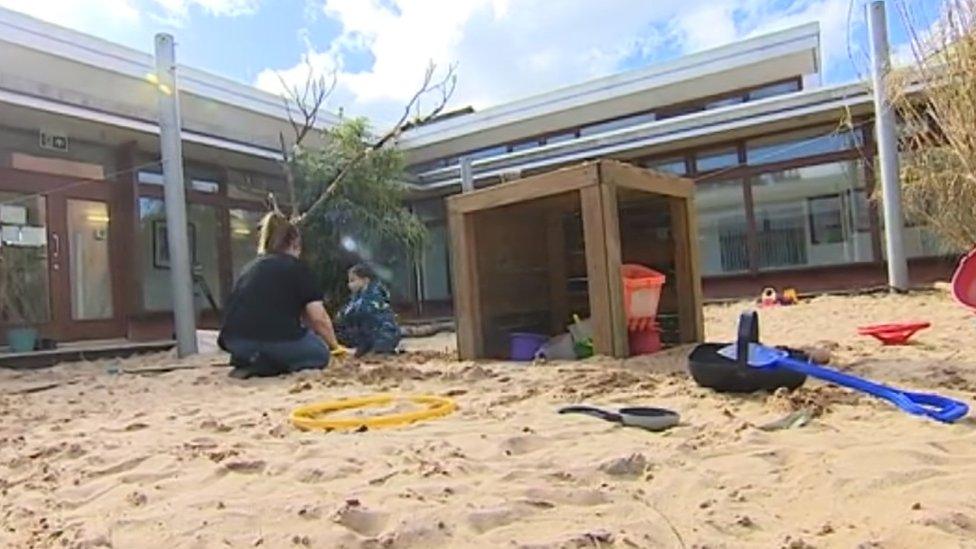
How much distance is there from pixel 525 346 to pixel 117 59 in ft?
23.5

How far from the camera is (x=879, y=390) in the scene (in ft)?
8.21

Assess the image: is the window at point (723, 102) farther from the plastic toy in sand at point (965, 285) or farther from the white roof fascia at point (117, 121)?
the plastic toy in sand at point (965, 285)

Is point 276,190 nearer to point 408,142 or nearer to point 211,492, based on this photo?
point 408,142

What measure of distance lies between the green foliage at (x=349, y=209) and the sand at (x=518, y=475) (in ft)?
18.0

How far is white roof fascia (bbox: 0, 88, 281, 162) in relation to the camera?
282 inches

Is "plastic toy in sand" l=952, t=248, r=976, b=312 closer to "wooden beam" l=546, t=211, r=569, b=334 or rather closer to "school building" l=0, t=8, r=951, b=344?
"wooden beam" l=546, t=211, r=569, b=334

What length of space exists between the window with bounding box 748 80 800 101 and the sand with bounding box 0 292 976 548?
8723 mm

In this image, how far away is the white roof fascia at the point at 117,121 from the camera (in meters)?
7.16

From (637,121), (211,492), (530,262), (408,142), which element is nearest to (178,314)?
(530,262)

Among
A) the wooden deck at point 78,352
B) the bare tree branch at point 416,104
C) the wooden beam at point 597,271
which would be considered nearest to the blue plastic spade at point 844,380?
the wooden beam at point 597,271

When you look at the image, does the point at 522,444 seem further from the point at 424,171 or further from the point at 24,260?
the point at 424,171

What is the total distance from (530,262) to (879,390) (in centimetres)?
315

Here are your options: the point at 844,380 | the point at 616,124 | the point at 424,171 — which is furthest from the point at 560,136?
the point at 844,380

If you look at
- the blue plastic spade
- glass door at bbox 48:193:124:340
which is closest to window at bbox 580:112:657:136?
glass door at bbox 48:193:124:340
